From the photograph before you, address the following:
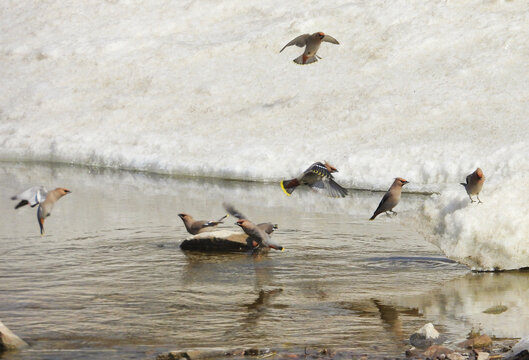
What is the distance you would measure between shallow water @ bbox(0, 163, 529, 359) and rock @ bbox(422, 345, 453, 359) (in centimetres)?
37

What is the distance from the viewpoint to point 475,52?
2578cm

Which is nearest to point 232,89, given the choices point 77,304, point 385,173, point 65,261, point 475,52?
point 475,52

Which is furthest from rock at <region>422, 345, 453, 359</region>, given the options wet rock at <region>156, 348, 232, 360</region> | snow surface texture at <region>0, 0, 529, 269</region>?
snow surface texture at <region>0, 0, 529, 269</region>

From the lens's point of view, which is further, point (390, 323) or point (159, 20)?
point (159, 20)

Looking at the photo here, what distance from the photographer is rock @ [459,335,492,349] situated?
25.0 ft

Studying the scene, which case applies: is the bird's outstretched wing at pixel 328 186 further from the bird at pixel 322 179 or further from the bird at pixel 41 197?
the bird at pixel 41 197

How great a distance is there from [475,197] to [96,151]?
1493 centimetres

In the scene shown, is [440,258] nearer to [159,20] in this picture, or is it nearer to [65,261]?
[65,261]

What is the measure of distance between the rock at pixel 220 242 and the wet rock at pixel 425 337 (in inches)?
191

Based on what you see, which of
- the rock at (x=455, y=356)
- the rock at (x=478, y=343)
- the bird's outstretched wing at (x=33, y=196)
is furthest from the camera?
the bird's outstretched wing at (x=33, y=196)

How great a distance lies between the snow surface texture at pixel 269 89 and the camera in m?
21.3

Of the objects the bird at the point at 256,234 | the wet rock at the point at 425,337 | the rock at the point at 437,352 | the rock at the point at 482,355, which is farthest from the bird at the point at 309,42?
the rock at the point at 482,355

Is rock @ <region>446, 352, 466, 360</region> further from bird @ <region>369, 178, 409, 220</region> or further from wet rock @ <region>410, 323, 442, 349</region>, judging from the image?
bird @ <region>369, 178, 409, 220</region>

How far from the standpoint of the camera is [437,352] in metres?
7.27
